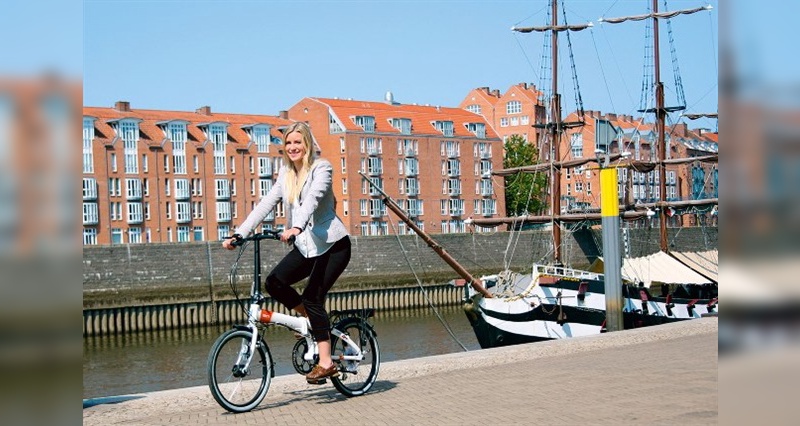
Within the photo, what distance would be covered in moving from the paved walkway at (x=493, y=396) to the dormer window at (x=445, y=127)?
88939mm

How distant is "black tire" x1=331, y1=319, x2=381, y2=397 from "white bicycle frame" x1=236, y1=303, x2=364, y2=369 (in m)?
0.05

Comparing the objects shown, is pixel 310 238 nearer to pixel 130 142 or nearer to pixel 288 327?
pixel 288 327

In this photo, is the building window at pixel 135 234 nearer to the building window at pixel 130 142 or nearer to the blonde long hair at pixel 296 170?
the building window at pixel 130 142

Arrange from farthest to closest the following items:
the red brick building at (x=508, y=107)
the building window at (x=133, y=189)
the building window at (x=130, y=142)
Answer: the red brick building at (x=508, y=107), the building window at (x=130, y=142), the building window at (x=133, y=189)

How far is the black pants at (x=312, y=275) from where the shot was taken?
22.5 ft

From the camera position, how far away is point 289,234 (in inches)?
251

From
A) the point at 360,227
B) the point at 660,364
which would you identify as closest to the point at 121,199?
the point at 360,227

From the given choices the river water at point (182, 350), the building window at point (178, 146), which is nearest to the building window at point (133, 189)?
the building window at point (178, 146)

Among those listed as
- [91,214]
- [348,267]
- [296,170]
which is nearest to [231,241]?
[296,170]

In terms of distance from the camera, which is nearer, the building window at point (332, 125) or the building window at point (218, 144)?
the building window at point (218, 144)

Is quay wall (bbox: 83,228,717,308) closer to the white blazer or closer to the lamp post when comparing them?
the lamp post

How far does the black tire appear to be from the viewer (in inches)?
285

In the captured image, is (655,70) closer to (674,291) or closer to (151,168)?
A: (674,291)

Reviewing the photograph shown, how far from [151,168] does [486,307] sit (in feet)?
182
